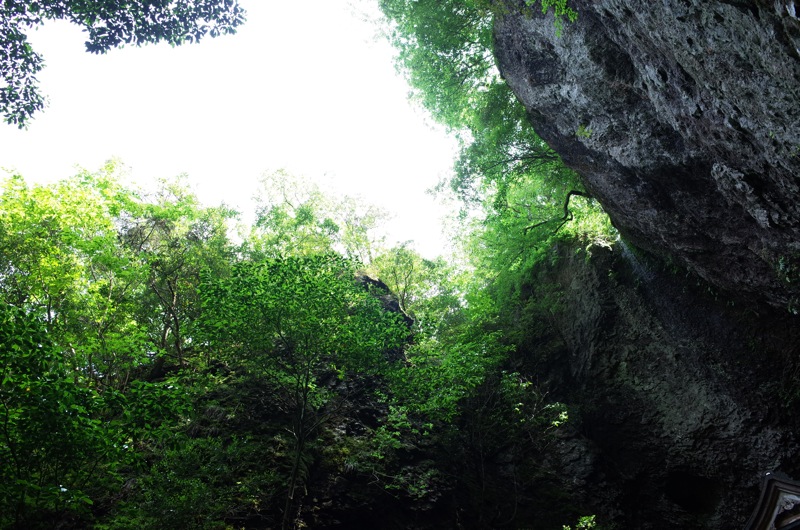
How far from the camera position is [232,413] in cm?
1288

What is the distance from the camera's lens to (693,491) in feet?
37.6

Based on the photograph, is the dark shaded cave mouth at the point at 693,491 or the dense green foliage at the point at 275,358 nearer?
the dense green foliage at the point at 275,358

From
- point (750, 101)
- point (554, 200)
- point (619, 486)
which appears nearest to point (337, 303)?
point (750, 101)

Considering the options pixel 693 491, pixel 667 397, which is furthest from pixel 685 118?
pixel 693 491

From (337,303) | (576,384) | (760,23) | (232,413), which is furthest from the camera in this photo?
(576,384)

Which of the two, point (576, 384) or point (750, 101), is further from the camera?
point (576, 384)

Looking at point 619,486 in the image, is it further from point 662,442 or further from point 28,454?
point 28,454

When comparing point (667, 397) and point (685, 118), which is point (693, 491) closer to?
point (667, 397)

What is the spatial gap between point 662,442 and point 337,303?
9494 millimetres

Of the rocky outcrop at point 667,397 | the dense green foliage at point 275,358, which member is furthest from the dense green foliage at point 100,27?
the rocky outcrop at point 667,397

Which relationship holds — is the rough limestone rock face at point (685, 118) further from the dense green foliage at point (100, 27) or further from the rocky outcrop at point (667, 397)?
the dense green foliage at point (100, 27)

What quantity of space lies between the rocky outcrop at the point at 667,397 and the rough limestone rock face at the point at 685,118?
1717 millimetres

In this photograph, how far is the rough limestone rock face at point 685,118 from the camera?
5664mm

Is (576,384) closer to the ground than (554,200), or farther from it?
closer to the ground
